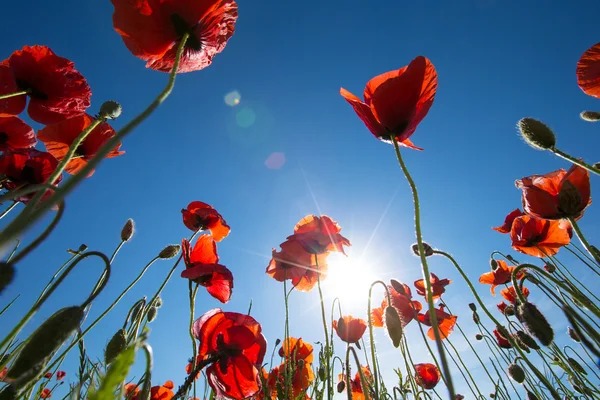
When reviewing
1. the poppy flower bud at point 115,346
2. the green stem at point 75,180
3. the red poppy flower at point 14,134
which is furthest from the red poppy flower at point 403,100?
the red poppy flower at point 14,134

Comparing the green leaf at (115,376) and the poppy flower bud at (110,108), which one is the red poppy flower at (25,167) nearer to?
the poppy flower bud at (110,108)

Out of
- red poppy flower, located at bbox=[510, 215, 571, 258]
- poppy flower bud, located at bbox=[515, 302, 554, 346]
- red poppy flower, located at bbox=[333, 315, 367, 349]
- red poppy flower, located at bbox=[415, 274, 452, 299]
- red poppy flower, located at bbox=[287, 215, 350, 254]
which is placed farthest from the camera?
red poppy flower, located at bbox=[415, 274, 452, 299]

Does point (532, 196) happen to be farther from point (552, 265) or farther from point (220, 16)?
point (220, 16)

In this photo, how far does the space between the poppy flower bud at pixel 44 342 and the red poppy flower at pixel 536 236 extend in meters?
3.43

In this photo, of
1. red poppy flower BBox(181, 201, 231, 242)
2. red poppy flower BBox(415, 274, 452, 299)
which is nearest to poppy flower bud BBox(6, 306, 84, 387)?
red poppy flower BBox(181, 201, 231, 242)

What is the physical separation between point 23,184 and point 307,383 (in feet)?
9.06

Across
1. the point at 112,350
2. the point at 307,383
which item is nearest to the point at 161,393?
the point at 307,383

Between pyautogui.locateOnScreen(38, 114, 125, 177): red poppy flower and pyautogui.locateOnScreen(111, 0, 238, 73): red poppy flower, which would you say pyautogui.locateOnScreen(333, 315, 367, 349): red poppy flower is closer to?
pyautogui.locateOnScreen(38, 114, 125, 177): red poppy flower

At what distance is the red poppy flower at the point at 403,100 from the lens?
5.19ft

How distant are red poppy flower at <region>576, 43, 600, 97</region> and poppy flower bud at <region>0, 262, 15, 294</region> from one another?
292 centimetres

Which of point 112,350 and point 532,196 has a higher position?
point 532,196

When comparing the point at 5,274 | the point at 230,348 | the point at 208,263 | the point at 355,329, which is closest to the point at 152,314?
the point at 208,263

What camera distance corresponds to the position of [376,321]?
3.91 metres

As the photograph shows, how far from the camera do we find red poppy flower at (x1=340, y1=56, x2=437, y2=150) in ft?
5.19
